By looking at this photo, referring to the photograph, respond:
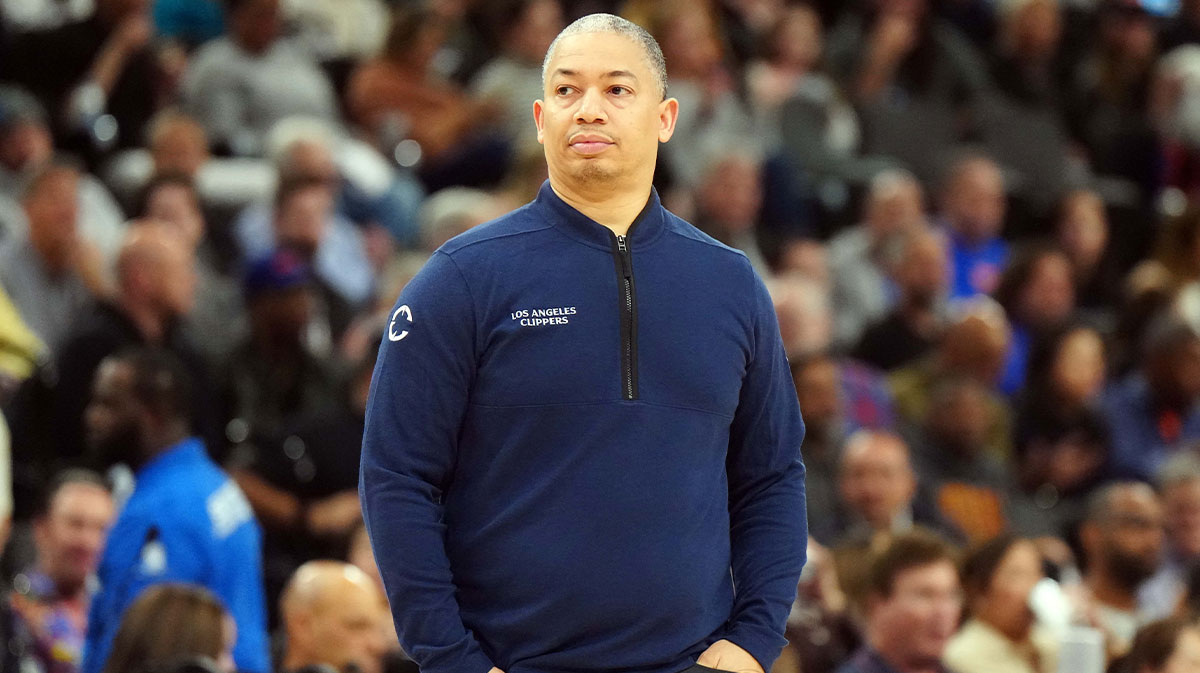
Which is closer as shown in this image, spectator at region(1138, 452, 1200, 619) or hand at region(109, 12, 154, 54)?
spectator at region(1138, 452, 1200, 619)

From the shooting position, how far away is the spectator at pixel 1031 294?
8.54 m

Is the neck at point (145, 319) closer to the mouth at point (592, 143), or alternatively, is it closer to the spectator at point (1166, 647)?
the spectator at point (1166, 647)

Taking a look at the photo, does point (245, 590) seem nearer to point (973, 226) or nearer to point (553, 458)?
point (553, 458)

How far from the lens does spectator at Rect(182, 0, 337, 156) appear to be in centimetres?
832

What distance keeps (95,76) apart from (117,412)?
3482mm

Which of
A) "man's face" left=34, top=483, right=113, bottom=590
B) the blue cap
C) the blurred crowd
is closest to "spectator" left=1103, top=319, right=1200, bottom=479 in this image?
the blurred crowd

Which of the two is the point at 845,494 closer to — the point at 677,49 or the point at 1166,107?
the point at 677,49

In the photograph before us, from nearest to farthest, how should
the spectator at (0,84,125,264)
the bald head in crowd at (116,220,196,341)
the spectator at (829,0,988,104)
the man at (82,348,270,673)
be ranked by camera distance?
1. the man at (82,348,270,673)
2. the bald head in crowd at (116,220,196,341)
3. the spectator at (0,84,125,264)
4. the spectator at (829,0,988,104)

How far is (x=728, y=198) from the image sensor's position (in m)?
8.27

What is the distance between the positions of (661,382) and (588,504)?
21cm

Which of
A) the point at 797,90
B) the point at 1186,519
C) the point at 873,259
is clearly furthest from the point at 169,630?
the point at 797,90

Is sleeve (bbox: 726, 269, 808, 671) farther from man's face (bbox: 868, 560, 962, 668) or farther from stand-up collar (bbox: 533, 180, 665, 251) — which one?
man's face (bbox: 868, 560, 962, 668)

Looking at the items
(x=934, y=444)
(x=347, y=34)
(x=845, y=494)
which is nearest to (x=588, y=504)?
(x=845, y=494)

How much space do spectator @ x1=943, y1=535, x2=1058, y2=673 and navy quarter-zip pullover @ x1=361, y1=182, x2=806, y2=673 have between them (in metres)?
3.15
